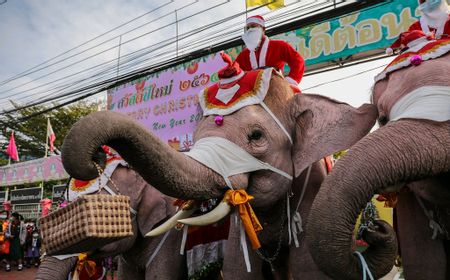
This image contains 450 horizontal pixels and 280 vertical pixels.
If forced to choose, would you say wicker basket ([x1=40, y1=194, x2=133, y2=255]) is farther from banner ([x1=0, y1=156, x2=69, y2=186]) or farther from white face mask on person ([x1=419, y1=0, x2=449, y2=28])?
banner ([x1=0, y1=156, x2=69, y2=186])

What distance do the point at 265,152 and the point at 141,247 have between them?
1860 mm

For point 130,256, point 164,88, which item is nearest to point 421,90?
point 130,256

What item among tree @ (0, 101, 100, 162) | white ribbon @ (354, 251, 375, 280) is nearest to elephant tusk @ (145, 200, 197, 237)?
white ribbon @ (354, 251, 375, 280)

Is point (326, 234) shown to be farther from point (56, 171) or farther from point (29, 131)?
point (29, 131)

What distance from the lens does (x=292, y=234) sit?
9.31 feet

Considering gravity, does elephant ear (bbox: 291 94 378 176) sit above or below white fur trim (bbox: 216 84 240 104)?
below

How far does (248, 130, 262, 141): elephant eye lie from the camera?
2705mm

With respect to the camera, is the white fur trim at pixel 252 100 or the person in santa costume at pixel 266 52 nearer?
the white fur trim at pixel 252 100

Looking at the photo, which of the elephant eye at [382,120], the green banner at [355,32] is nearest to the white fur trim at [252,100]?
the elephant eye at [382,120]

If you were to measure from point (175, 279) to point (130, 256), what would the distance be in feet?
1.67

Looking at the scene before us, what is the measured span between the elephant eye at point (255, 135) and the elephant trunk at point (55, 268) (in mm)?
2096

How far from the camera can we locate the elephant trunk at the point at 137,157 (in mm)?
1820

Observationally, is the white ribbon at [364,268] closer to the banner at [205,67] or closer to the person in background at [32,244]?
the banner at [205,67]

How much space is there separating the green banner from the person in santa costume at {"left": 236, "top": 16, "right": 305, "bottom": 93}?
8.67 ft
